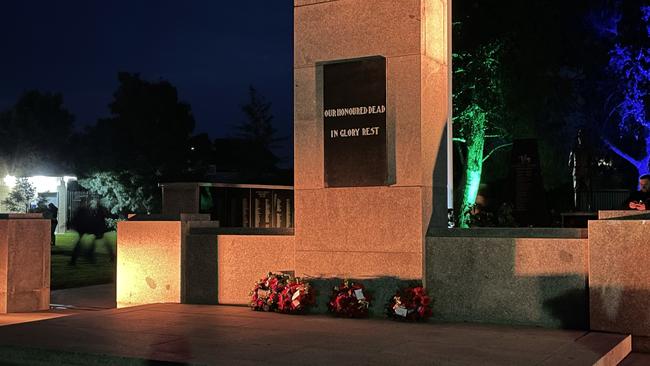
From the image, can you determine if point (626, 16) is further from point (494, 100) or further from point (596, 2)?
point (494, 100)

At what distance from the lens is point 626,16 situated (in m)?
37.6

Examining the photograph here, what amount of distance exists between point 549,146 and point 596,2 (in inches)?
292

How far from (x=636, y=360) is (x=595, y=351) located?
82cm

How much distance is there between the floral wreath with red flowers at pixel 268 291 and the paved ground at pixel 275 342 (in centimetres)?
27

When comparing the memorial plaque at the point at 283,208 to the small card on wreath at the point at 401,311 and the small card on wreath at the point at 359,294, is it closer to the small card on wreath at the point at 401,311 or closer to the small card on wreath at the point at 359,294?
Answer: the small card on wreath at the point at 359,294

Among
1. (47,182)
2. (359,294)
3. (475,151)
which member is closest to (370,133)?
(359,294)

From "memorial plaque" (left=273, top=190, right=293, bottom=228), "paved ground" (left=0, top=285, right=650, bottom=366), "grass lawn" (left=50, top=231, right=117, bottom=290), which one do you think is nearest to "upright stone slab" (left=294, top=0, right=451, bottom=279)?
"paved ground" (left=0, top=285, right=650, bottom=366)

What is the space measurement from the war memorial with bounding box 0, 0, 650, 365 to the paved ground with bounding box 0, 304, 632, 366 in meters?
0.53

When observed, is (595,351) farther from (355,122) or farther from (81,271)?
(81,271)

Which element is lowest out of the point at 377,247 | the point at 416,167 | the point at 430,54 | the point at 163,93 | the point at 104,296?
the point at 104,296

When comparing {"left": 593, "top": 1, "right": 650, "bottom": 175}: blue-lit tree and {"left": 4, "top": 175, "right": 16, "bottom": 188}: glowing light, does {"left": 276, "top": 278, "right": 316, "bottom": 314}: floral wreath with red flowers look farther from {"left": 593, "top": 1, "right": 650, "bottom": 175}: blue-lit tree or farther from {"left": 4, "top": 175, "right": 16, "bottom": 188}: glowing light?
{"left": 4, "top": 175, "right": 16, "bottom": 188}: glowing light

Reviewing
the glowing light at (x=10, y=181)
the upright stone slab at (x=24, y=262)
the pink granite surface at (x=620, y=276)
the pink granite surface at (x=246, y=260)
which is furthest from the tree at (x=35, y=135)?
the pink granite surface at (x=620, y=276)

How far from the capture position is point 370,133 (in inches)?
404

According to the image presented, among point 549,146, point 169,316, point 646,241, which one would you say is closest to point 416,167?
point 646,241
